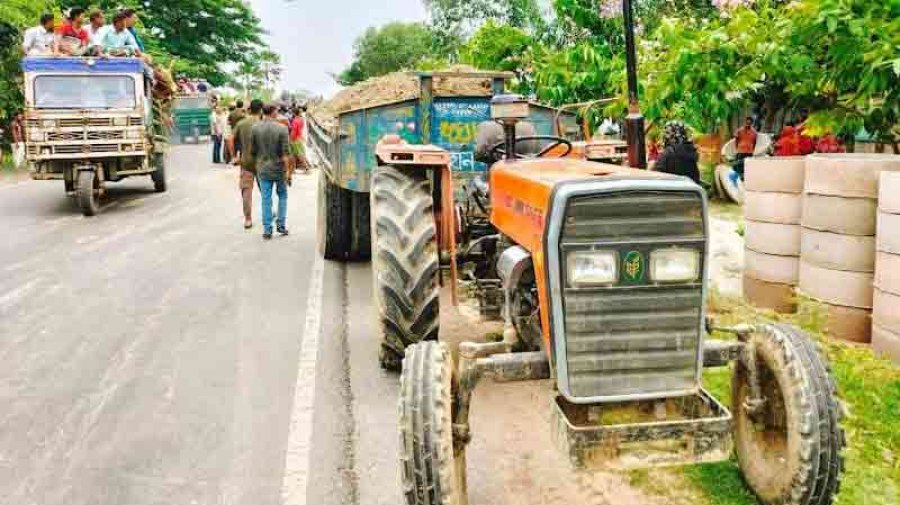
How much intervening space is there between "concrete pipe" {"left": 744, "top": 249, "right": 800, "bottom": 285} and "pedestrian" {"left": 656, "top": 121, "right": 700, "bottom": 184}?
1.53 metres

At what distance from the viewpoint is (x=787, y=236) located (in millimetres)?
7438

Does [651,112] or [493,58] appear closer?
[651,112]

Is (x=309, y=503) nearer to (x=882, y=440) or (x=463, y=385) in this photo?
(x=463, y=385)

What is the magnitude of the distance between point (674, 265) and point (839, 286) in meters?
3.51

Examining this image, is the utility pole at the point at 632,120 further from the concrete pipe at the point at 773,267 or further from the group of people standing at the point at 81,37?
the group of people standing at the point at 81,37

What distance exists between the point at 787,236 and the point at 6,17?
21.3m

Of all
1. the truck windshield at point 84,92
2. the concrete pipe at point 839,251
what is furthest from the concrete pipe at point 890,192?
the truck windshield at point 84,92

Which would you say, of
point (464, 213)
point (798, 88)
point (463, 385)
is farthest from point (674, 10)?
point (463, 385)

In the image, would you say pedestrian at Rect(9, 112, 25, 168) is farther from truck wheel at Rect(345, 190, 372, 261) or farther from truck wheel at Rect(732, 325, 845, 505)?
truck wheel at Rect(732, 325, 845, 505)

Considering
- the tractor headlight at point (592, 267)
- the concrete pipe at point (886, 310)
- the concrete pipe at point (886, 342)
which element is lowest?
the concrete pipe at point (886, 342)

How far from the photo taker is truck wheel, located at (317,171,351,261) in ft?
31.2

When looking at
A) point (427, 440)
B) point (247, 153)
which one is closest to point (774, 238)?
point (427, 440)

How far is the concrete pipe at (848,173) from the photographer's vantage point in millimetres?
6454

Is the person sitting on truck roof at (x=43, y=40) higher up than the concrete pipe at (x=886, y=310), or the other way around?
the person sitting on truck roof at (x=43, y=40)
